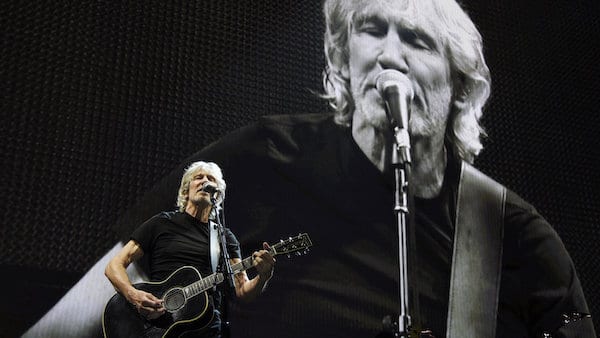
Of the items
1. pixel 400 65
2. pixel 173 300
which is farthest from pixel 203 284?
pixel 400 65

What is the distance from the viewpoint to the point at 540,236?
3174 millimetres

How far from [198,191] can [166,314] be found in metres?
0.51

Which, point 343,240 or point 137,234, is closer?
point 137,234

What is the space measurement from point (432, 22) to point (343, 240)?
1.11 metres

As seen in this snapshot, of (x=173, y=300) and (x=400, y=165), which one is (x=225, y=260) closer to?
(x=173, y=300)

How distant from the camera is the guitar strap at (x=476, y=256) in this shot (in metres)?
2.86

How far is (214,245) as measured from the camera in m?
2.54

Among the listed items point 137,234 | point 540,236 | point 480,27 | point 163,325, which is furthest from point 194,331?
point 480,27

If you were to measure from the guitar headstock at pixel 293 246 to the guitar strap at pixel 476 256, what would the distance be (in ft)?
2.06

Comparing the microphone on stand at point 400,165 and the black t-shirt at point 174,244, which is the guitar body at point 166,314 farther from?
the microphone on stand at point 400,165

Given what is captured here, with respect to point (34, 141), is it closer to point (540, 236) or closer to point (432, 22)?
point (432, 22)

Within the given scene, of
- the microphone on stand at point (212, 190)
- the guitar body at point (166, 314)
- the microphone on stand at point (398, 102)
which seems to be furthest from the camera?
the microphone on stand at point (398, 102)

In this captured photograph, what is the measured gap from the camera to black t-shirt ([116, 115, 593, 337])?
106 inches

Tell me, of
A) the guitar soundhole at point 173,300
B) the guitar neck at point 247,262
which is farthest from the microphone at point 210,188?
the guitar soundhole at point 173,300
